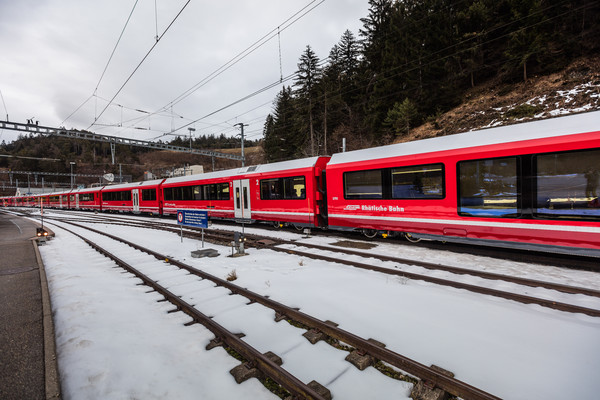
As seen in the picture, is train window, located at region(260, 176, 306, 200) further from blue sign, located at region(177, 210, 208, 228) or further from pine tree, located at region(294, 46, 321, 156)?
pine tree, located at region(294, 46, 321, 156)

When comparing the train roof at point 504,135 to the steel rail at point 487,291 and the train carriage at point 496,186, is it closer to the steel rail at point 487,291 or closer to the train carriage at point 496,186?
the train carriage at point 496,186

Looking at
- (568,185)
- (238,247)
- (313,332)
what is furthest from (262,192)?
(568,185)

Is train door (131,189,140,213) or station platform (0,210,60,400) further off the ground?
train door (131,189,140,213)

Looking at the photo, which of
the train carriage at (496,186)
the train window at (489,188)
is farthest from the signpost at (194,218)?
the train window at (489,188)

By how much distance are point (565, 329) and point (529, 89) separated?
1308 inches

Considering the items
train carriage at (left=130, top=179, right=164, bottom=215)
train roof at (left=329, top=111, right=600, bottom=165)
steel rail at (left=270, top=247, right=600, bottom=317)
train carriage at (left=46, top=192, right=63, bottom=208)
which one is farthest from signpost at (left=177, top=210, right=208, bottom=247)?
train carriage at (left=46, top=192, right=63, bottom=208)

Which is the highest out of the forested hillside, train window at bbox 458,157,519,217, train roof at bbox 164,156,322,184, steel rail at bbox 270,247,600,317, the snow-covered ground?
the forested hillside

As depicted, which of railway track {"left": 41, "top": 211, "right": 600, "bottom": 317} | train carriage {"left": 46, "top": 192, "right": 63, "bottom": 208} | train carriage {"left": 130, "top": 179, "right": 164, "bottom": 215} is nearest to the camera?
railway track {"left": 41, "top": 211, "right": 600, "bottom": 317}

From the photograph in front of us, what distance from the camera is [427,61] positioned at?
3177 centimetres

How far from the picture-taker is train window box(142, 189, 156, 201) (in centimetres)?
2386

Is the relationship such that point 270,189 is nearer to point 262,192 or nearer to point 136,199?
point 262,192

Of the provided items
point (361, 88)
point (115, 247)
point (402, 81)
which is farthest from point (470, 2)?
point (115, 247)

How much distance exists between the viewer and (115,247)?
36.4 feet

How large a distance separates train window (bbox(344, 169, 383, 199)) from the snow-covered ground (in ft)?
12.9
